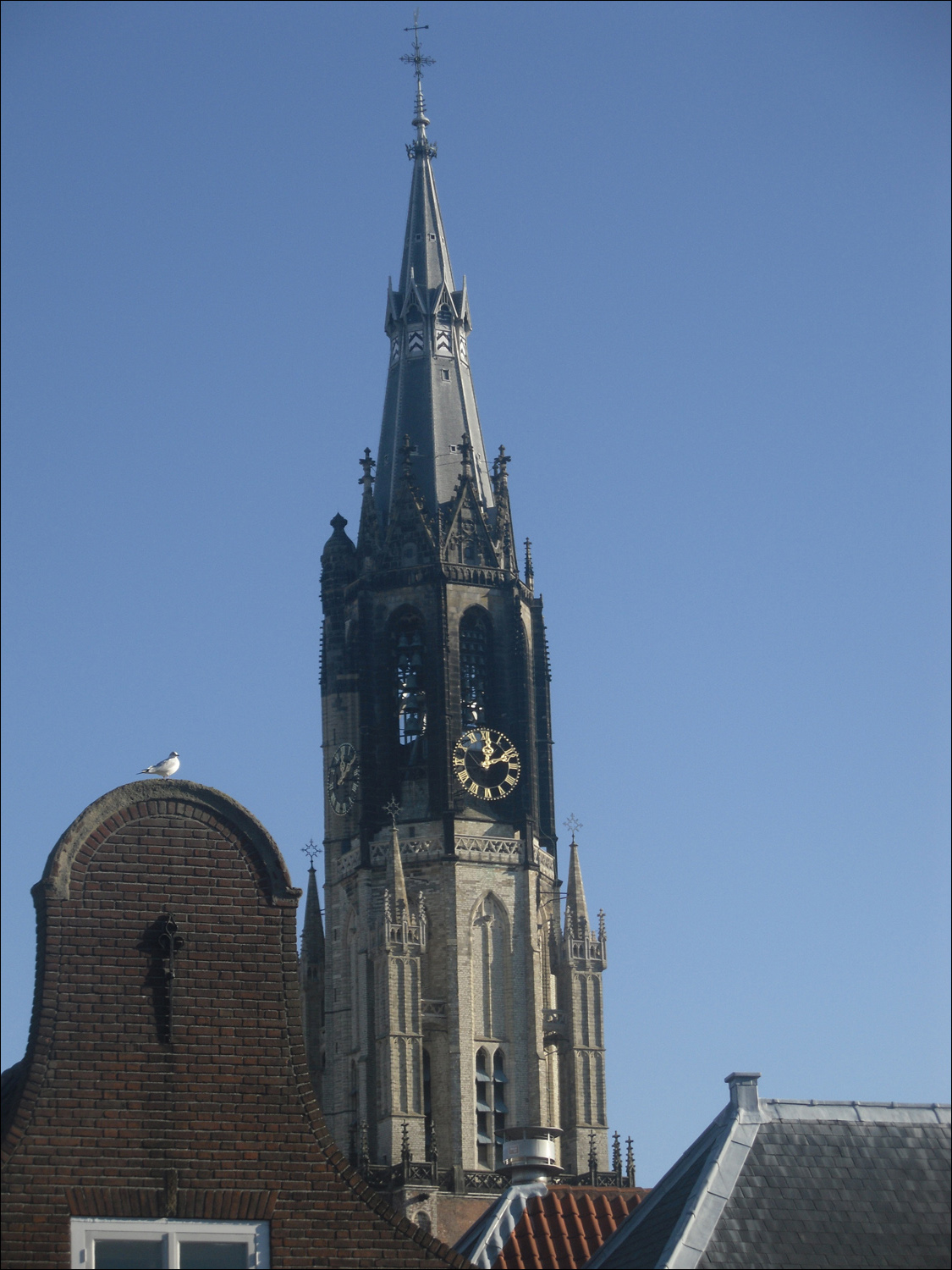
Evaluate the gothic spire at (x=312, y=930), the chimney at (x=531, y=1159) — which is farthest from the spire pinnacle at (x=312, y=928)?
the chimney at (x=531, y=1159)

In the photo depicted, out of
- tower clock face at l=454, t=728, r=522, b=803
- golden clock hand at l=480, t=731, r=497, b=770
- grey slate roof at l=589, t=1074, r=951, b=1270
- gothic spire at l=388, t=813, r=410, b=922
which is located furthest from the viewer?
golden clock hand at l=480, t=731, r=497, b=770

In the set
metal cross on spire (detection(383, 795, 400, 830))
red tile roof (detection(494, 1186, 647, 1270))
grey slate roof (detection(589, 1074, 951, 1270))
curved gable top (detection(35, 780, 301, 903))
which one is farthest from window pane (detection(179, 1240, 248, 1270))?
metal cross on spire (detection(383, 795, 400, 830))

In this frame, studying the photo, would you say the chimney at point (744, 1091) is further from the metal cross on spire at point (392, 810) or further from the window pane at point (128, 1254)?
the metal cross on spire at point (392, 810)

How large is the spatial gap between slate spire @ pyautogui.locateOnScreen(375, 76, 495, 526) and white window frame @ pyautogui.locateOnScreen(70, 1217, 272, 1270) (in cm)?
8295

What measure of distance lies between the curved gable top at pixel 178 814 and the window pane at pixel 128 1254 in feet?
12.4

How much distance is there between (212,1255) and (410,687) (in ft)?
262

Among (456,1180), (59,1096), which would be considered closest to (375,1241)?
(59,1096)

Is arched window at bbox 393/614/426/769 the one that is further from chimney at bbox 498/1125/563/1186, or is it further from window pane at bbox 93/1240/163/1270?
window pane at bbox 93/1240/163/1270

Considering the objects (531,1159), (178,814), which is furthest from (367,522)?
(178,814)

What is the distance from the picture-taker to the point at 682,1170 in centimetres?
3123

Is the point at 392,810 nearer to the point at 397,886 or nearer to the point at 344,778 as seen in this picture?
the point at 344,778

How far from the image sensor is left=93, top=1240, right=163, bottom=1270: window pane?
2520cm

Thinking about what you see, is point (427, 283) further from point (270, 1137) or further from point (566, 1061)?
point (270, 1137)

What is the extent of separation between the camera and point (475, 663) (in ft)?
346
